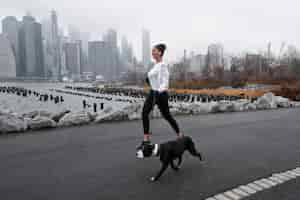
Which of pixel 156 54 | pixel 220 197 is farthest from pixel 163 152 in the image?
pixel 156 54

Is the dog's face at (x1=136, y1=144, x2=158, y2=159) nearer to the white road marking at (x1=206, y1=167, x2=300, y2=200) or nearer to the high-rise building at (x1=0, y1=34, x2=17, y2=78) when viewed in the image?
the white road marking at (x1=206, y1=167, x2=300, y2=200)

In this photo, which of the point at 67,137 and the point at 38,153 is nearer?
the point at 38,153

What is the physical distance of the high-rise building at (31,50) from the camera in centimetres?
5188

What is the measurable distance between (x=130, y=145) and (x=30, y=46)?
59.6m

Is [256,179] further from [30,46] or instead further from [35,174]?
[30,46]

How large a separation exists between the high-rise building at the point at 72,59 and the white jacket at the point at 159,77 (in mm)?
72679

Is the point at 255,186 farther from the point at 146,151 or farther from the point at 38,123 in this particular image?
the point at 38,123

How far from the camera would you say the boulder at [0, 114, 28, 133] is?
193 inches

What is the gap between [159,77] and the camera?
11.1ft

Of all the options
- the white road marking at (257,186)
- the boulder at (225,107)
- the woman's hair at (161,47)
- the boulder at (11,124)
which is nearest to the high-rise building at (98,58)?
the boulder at (225,107)

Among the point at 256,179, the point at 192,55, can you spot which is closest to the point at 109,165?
the point at 256,179

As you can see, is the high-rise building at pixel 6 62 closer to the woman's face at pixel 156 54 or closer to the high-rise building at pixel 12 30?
the high-rise building at pixel 12 30

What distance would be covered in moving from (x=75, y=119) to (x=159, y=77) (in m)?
3.52

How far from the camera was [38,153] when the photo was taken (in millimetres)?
3568
